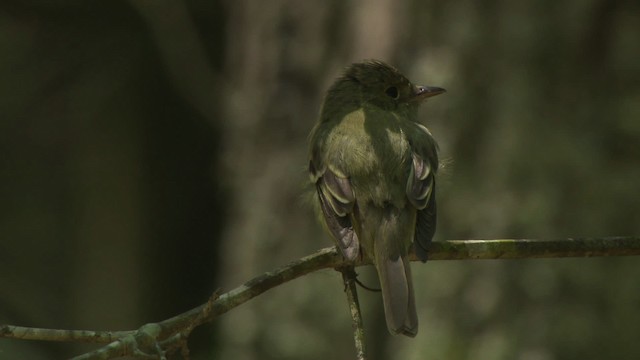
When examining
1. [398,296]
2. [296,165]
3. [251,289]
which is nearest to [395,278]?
[398,296]

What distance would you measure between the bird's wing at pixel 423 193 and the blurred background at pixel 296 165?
0.41m

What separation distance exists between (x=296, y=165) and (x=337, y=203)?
77.0 inches

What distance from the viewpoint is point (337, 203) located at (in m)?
4.04

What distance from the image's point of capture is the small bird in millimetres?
3711

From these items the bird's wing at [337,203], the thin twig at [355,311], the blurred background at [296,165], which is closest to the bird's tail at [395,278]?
the bird's wing at [337,203]

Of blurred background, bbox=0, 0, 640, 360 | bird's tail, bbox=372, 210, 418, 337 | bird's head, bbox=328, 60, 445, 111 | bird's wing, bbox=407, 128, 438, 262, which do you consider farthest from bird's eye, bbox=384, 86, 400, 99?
bird's tail, bbox=372, 210, 418, 337

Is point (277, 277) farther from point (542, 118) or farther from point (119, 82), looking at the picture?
point (119, 82)

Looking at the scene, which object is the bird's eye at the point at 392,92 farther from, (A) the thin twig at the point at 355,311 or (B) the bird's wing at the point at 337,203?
(A) the thin twig at the point at 355,311

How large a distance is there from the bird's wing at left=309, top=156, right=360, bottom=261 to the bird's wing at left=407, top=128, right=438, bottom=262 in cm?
23

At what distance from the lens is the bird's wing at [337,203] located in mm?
3781

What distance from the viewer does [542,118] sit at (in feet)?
16.3

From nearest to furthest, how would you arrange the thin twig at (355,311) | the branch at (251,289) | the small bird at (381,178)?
the branch at (251,289) < the thin twig at (355,311) < the small bird at (381,178)

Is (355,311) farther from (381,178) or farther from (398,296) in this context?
(381,178)

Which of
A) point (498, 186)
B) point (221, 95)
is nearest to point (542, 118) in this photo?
point (498, 186)
